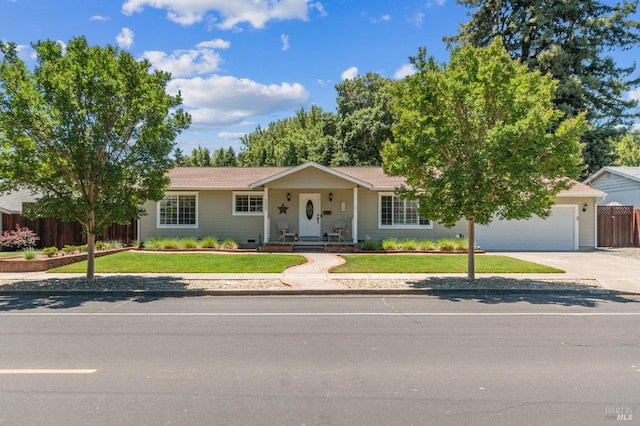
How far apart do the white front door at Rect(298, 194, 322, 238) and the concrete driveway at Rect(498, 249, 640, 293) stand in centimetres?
915

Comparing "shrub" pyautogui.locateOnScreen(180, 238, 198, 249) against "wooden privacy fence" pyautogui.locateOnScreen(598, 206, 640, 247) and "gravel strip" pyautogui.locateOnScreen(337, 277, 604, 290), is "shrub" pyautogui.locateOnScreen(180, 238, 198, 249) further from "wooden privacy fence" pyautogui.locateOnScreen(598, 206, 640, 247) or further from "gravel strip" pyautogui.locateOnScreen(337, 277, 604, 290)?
"wooden privacy fence" pyautogui.locateOnScreen(598, 206, 640, 247)

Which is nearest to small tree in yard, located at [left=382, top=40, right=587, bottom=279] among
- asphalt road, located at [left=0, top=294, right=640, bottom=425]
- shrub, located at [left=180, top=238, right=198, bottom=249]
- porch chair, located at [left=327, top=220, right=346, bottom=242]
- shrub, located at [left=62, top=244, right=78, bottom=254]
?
asphalt road, located at [left=0, top=294, right=640, bottom=425]

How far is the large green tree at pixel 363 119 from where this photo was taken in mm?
35906

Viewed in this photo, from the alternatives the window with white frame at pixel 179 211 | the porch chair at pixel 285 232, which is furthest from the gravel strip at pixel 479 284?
the window with white frame at pixel 179 211

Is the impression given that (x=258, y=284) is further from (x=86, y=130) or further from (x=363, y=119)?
(x=363, y=119)

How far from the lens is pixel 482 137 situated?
1178 centimetres

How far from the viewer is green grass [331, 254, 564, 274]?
14352 mm

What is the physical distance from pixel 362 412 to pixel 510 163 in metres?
8.29

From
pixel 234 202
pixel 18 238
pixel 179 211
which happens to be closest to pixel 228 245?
pixel 234 202

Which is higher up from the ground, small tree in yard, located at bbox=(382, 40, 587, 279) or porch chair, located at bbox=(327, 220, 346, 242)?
small tree in yard, located at bbox=(382, 40, 587, 279)

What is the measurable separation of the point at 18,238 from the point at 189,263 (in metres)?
8.79

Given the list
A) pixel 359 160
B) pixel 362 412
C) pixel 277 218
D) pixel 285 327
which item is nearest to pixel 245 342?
pixel 285 327

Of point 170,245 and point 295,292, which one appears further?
point 170,245

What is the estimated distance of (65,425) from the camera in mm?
3957
